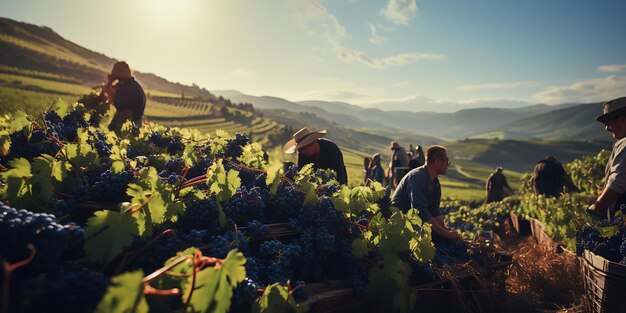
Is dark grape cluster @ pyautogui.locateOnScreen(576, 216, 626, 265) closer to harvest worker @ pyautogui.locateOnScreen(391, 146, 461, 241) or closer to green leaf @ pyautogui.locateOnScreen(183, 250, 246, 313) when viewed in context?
harvest worker @ pyautogui.locateOnScreen(391, 146, 461, 241)

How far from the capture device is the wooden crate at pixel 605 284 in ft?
10.1

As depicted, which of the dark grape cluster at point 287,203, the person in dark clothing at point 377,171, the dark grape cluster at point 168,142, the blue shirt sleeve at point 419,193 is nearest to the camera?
the dark grape cluster at point 287,203

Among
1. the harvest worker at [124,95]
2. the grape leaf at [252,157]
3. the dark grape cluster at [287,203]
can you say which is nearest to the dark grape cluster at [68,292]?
the dark grape cluster at [287,203]

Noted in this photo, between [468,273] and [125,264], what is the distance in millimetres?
2914

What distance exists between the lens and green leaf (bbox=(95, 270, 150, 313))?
105 cm

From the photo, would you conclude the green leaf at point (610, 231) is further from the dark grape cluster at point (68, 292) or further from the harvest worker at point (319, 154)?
the dark grape cluster at point (68, 292)

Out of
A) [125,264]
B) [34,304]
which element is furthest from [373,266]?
[34,304]

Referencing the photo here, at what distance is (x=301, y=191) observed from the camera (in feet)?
10.0

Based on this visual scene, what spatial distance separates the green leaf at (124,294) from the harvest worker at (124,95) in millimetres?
5106

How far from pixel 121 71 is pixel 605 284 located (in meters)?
6.99

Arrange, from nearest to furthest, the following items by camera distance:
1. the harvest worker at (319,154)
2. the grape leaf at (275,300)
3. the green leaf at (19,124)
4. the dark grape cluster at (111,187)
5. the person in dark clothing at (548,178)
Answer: the grape leaf at (275,300)
the dark grape cluster at (111,187)
the green leaf at (19,124)
the harvest worker at (319,154)
the person in dark clothing at (548,178)

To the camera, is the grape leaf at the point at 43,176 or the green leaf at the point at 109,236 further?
the grape leaf at the point at 43,176

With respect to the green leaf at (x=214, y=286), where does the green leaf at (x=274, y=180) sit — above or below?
above

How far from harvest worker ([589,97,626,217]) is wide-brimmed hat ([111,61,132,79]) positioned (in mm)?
7420
